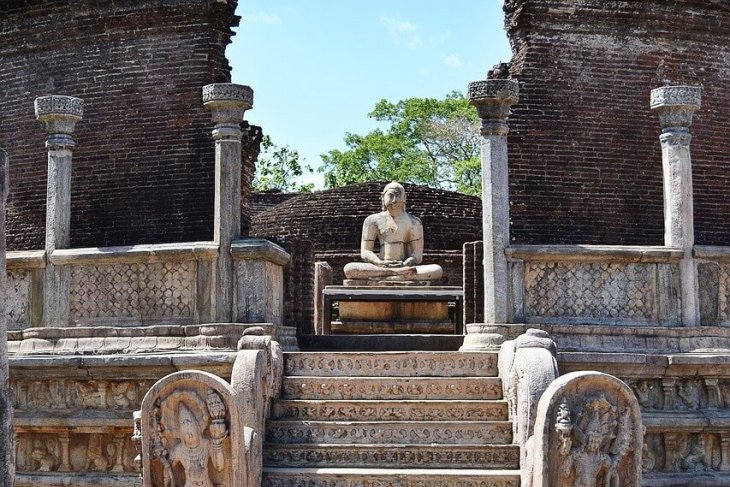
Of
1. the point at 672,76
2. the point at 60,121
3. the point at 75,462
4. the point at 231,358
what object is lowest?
the point at 75,462

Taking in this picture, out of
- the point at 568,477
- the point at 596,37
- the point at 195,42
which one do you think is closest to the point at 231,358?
the point at 568,477

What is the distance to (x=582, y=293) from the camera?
10781 millimetres

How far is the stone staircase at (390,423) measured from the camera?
907 centimetres

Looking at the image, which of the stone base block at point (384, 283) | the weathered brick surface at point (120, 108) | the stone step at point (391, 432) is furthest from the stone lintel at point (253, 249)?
the weathered brick surface at point (120, 108)

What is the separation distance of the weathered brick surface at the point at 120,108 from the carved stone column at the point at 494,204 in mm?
5146

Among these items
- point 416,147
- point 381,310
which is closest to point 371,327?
point 381,310

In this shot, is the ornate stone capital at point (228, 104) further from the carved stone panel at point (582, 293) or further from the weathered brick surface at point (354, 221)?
the weathered brick surface at point (354, 221)

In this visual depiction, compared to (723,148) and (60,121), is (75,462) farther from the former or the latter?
(723,148)

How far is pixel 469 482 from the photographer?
29.6 ft

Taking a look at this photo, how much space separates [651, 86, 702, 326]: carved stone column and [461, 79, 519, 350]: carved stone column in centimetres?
144

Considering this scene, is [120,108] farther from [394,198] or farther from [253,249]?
[253,249]

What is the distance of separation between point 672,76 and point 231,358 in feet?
26.3

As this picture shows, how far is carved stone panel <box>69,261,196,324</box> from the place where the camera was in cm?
1079

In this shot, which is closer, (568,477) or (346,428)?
(568,477)
